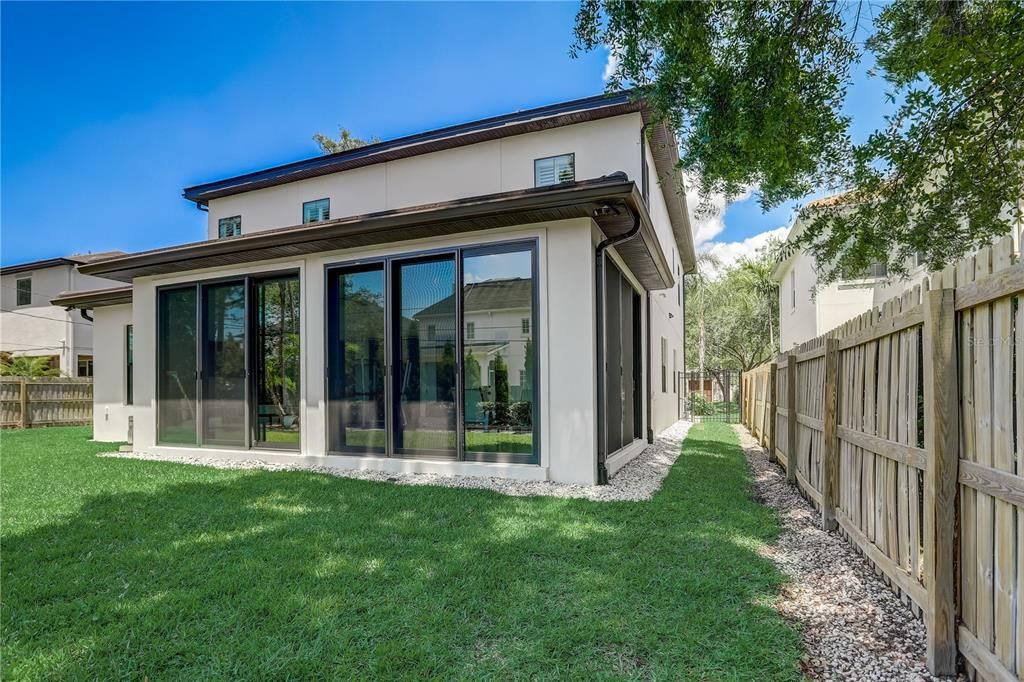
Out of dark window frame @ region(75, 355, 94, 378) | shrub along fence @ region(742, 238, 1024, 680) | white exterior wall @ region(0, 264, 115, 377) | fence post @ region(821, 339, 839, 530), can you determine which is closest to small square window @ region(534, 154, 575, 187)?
fence post @ region(821, 339, 839, 530)

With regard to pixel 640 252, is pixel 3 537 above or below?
below

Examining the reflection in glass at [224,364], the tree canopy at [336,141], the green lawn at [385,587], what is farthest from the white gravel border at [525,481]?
the tree canopy at [336,141]

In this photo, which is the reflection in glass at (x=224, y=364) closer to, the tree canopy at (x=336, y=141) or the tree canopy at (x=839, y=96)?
the tree canopy at (x=839, y=96)

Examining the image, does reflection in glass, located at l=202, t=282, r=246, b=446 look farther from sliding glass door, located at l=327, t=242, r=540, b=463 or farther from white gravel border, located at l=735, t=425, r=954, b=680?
white gravel border, located at l=735, t=425, r=954, b=680

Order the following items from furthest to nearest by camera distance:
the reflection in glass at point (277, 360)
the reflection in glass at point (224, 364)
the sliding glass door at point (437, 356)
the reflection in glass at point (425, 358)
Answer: the reflection in glass at point (224, 364) < the reflection in glass at point (277, 360) < the reflection in glass at point (425, 358) < the sliding glass door at point (437, 356)

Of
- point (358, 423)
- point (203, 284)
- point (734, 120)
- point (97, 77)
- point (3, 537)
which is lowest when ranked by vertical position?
point (3, 537)

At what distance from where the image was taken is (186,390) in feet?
27.5

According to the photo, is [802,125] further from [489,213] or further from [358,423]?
[358,423]

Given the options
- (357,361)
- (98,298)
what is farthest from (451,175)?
(98,298)

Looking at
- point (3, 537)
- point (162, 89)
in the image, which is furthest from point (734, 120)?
point (162, 89)

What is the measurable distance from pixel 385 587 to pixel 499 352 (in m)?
3.53

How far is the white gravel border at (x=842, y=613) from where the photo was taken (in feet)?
7.65

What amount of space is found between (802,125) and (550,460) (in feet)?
13.6

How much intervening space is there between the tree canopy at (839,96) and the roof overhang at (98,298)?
10162mm
